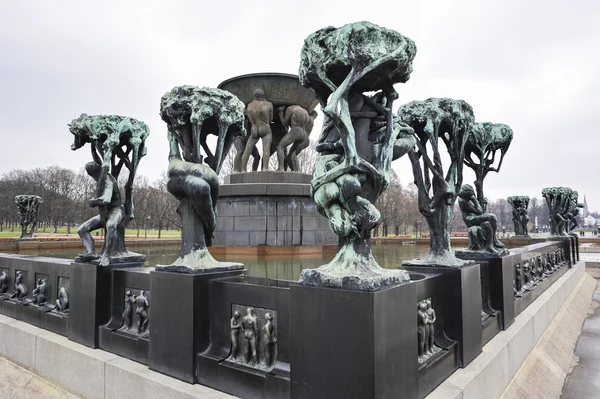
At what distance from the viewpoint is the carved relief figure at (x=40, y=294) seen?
5.40m

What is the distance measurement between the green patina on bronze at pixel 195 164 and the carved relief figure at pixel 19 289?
3.45m

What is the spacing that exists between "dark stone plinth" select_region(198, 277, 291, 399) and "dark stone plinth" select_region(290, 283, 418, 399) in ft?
1.01

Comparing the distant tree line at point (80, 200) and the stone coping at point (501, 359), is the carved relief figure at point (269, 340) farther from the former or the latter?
the distant tree line at point (80, 200)

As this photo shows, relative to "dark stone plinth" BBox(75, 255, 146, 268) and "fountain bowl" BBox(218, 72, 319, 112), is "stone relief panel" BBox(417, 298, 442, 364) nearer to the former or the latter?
"dark stone plinth" BBox(75, 255, 146, 268)

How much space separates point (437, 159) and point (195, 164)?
8.64ft

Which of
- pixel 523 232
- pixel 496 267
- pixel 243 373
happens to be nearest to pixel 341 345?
pixel 243 373

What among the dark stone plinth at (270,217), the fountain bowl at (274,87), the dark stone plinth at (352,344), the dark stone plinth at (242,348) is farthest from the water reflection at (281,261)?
the fountain bowl at (274,87)

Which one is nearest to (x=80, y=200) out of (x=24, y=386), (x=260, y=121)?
(x=260, y=121)

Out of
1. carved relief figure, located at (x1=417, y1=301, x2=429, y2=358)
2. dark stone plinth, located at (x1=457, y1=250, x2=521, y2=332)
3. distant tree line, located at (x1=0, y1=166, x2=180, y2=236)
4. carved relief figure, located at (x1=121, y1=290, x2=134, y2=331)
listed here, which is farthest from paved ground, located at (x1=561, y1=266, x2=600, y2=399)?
distant tree line, located at (x1=0, y1=166, x2=180, y2=236)

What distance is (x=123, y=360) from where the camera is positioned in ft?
13.0

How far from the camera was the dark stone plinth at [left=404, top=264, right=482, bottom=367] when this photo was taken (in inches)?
145

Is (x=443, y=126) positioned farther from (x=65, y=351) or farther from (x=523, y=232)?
(x=523, y=232)

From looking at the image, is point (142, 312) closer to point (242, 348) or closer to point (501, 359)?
point (242, 348)

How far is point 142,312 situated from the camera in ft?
13.2
